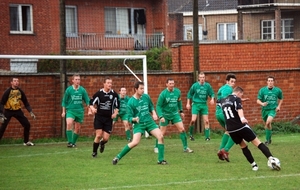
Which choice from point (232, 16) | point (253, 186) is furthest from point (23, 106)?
point (232, 16)

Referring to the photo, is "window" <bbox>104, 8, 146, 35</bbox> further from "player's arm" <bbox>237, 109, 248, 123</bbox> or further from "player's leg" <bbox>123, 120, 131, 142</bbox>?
Answer: "player's arm" <bbox>237, 109, 248, 123</bbox>

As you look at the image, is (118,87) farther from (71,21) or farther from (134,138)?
(71,21)

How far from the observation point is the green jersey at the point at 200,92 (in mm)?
23328

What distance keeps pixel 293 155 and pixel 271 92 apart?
3429mm

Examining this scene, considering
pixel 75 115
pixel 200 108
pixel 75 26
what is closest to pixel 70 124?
pixel 75 115

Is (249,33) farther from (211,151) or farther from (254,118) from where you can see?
(211,151)

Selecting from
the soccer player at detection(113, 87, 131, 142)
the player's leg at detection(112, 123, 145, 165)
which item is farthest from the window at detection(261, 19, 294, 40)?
the player's leg at detection(112, 123, 145, 165)

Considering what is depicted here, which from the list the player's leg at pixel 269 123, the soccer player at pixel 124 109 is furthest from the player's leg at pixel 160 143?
the soccer player at pixel 124 109

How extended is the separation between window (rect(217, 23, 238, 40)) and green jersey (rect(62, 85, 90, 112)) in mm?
22530

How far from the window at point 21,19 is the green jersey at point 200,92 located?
15101 mm

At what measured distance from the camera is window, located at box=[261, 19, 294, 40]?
3920 centimetres

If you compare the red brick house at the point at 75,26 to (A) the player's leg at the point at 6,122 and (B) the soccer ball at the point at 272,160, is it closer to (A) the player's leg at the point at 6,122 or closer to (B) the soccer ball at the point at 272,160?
(A) the player's leg at the point at 6,122

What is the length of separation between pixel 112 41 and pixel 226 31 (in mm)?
8781

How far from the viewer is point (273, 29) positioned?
39625 mm
